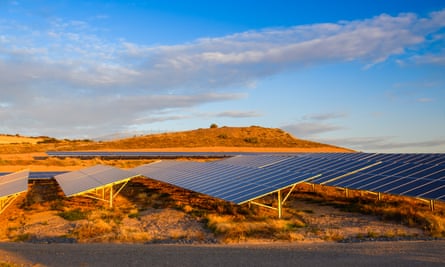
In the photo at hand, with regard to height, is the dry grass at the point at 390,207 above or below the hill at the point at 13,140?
below

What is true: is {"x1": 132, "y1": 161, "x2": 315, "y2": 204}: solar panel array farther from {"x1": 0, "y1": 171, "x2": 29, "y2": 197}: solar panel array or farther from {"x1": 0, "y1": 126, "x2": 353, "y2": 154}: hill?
{"x1": 0, "y1": 126, "x2": 353, "y2": 154}: hill

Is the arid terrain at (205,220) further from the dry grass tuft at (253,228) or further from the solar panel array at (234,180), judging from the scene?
the solar panel array at (234,180)

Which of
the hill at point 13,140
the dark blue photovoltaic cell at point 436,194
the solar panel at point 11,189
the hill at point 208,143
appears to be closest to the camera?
the dark blue photovoltaic cell at point 436,194

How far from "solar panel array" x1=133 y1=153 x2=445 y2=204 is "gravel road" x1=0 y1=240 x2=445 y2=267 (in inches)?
145

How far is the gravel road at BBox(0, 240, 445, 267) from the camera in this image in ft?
38.5

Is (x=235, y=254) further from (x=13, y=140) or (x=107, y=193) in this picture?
(x=13, y=140)

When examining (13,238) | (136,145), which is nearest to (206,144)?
(136,145)

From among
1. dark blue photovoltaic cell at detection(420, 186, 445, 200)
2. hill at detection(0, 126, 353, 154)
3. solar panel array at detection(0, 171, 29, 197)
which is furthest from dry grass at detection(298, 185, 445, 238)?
hill at detection(0, 126, 353, 154)

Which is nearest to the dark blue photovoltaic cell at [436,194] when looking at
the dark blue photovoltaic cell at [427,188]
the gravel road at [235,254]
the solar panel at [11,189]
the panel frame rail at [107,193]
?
the dark blue photovoltaic cell at [427,188]

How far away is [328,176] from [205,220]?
7.09 meters

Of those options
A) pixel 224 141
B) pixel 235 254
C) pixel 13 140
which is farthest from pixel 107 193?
pixel 13 140

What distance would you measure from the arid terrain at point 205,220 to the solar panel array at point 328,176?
123cm

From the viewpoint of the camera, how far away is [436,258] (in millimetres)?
11977

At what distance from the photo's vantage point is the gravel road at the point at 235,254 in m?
11.8
